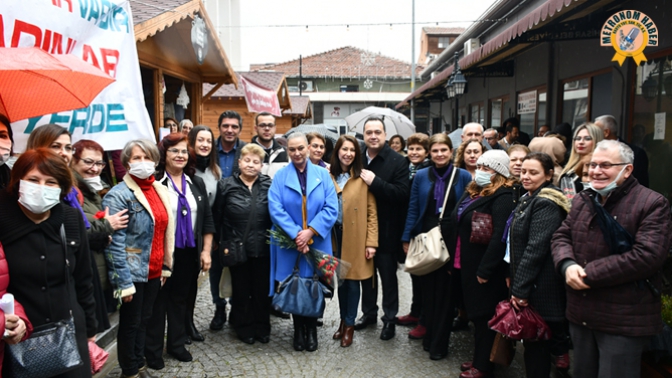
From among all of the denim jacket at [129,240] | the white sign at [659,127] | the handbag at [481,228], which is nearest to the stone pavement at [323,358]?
the denim jacket at [129,240]

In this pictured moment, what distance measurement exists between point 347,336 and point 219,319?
57.1 inches

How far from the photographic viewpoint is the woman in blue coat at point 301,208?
4828 millimetres

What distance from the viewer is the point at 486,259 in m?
4.09

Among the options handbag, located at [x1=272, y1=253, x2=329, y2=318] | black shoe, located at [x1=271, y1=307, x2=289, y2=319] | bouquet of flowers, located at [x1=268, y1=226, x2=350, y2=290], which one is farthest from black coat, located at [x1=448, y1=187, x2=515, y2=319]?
black shoe, located at [x1=271, y1=307, x2=289, y2=319]

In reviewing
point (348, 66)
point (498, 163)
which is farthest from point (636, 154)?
point (348, 66)

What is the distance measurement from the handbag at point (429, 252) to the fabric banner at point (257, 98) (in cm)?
716

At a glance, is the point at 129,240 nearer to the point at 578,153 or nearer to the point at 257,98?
the point at 578,153

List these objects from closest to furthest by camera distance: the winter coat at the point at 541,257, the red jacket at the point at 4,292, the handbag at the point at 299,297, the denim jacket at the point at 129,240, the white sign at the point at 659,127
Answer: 1. the red jacket at the point at 4,292
2. the winter coat at the point at 541,257
3. the denim jacket at the point at 129,240
4. the handbag at the point at 299,297
5. the white sign at the point at 659,127

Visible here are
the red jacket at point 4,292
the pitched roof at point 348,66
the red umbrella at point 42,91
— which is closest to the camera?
the red jacket at point 4,292

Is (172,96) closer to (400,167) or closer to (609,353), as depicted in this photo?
(400,167)

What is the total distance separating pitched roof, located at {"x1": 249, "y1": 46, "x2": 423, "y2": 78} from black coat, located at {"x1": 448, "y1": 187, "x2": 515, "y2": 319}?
40283mm

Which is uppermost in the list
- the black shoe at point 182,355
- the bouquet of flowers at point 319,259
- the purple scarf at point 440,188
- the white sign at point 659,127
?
the white sign at point 659,127

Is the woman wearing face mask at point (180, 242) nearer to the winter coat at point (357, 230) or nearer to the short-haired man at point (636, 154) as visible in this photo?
the winter coat at point (357, 230)

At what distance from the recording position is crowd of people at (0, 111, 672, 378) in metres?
2.95
